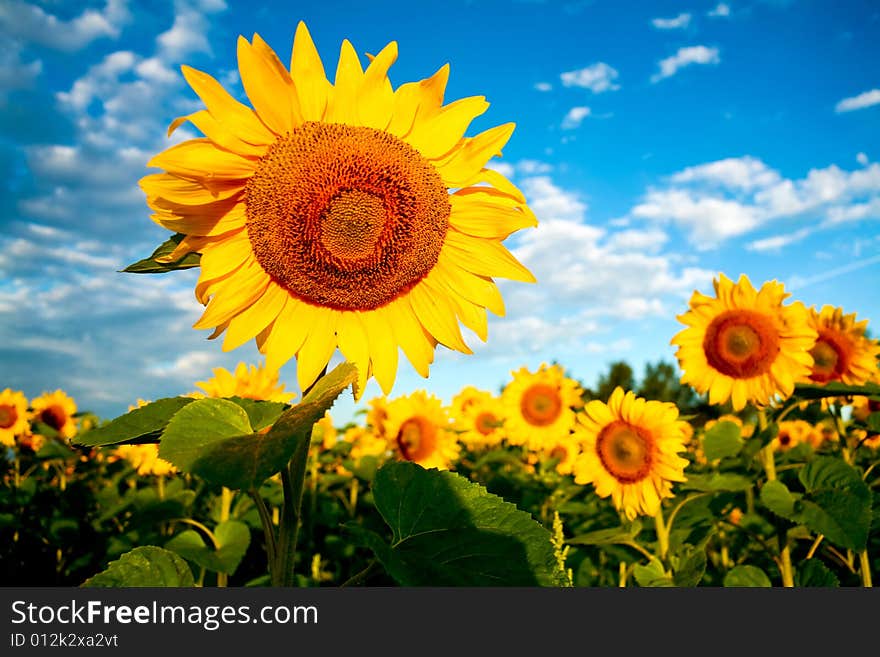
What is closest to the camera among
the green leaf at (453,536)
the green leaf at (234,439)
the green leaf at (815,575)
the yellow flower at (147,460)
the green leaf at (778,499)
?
the green leaf at (234,439)

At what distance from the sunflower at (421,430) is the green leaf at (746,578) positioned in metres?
3.31

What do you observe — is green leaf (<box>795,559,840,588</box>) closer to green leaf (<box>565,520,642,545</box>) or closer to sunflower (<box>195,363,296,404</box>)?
green leaf (<box>565,520,642,545</box>)

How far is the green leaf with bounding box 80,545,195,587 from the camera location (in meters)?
1.74

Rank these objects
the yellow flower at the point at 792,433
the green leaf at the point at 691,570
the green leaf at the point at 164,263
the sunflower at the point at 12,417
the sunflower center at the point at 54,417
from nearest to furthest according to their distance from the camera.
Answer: the green leaf at the point at 164,263
the green leaf at the point at 691,570
the sunflower at the point at 12,417
the yellow flower at the point at 792,433
the sunflower center at the point at 54,417

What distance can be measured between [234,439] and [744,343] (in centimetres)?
447

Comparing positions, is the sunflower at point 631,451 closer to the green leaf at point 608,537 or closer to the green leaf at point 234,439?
the green leaf at point 608,537

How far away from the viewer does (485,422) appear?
26.4 ft

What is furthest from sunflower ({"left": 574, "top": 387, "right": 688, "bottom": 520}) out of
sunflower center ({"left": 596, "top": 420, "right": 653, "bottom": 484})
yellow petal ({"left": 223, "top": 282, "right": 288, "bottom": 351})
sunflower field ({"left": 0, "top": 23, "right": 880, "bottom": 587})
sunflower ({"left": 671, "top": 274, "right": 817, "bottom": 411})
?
yellow petal ({"left": 223, "top": 282, "right": 288, "bottom": 351})

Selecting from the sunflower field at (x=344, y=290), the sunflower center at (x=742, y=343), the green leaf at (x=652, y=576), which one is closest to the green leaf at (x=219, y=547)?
the sunflower field at (x=344, y=290)

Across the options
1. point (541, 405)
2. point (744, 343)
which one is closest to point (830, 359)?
point (744, 343)

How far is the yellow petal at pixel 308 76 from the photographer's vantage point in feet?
5.97

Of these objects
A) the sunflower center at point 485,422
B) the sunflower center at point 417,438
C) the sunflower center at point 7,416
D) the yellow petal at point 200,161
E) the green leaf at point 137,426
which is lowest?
the green leaf at point 137,426

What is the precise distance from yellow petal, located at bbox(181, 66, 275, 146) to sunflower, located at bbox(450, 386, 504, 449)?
241 inches

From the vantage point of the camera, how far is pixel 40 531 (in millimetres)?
6973
